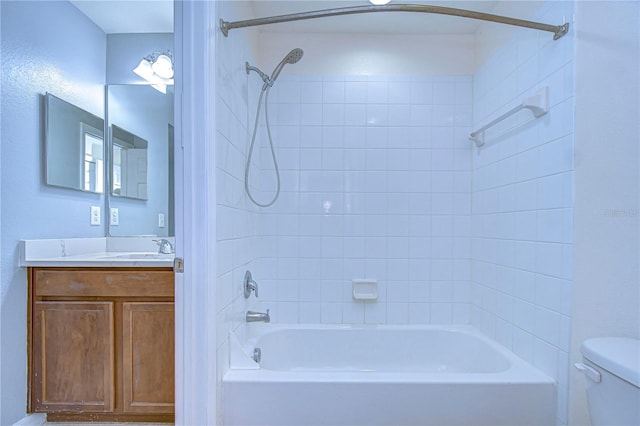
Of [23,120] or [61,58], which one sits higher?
[61,58]

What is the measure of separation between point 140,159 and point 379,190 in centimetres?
154

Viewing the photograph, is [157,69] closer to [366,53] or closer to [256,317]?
[366,53]

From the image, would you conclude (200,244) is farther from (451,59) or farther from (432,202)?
(451,59)

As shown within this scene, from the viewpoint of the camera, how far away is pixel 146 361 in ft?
5.06


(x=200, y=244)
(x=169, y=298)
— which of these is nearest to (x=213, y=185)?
(x=200, y=244)

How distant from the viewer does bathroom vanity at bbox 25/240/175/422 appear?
154 cm

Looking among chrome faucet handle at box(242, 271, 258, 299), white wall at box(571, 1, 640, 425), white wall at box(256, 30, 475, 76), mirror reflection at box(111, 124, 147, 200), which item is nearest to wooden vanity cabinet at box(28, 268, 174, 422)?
chrome faucet handle at box(242, 271, 258, 299)

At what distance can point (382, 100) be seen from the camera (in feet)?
6.96

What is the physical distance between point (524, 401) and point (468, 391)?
228 millimetres

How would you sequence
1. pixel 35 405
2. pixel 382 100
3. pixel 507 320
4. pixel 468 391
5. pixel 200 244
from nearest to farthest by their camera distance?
pixel 200 244 → pixel 468 391 → pixel 35 405 → pixel 507 320 → pixel 382 100

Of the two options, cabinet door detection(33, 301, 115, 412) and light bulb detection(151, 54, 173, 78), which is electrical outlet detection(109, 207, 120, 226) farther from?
light bulb detection(151, 54, 173, 78)

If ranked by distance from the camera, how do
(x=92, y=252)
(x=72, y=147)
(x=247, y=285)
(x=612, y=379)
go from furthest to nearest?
(x=92, y=252), (x=72, y=147), (x=247, y=285), (x=612, y=379)

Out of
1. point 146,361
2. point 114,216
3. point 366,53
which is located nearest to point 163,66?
point 114,216

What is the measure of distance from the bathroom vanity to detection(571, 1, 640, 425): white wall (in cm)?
170
